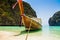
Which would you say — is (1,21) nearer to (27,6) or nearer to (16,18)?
(16,18)

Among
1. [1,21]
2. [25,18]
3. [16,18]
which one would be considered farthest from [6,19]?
[25,18]

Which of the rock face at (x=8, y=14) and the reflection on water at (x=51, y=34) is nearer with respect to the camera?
the reflection on water at (x=51, y=34)

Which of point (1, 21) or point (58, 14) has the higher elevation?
point (58, 14)

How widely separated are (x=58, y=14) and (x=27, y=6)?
76.9ft

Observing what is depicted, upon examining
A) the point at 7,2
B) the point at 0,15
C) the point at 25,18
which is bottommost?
the point at 25,18

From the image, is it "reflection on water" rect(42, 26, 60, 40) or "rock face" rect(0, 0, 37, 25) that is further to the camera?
"rock face" rect(0, 0, 37, 25)

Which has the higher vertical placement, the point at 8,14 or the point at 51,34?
the point at 8,14

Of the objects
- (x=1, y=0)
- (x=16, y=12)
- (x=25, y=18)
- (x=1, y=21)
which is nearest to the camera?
(x=25, y=18)

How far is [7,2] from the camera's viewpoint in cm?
5412

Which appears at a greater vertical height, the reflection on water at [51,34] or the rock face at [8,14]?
the rock face at [8,14]

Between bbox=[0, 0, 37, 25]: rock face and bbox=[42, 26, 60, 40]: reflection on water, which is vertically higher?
bbox=[0, 0, 37, 25]: rock face

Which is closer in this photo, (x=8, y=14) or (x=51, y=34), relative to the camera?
(x=51, y=34)

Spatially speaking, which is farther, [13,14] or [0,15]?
[13,14]

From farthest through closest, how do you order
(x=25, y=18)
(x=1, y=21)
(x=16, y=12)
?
(x=16, y=12) < (x=1, y=21) < (x=25, y=18)
